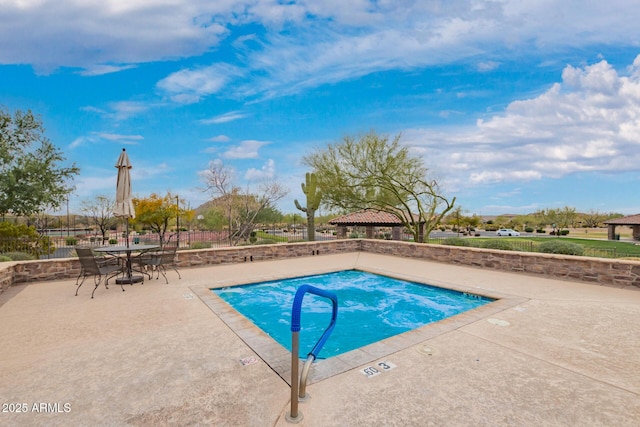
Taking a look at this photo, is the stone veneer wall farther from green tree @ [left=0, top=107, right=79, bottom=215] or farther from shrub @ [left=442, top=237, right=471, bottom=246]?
green tree @ [left=0, top=107, right=79, bottom=215]

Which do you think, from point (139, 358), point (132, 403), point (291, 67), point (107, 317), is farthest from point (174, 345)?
point (291, 67)

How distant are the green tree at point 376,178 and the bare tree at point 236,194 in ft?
19.6

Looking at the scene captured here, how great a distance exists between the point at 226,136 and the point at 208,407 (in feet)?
79.7

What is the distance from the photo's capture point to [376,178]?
1984 centimetres

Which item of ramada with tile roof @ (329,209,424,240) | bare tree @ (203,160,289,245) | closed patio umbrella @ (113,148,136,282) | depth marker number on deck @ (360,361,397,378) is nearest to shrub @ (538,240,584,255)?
ramada with tile roof @ (329,209,424,240)

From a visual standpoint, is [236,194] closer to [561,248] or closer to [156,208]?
[156,208]

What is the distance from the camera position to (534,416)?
2.45 m

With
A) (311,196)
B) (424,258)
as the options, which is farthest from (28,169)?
(424,258)

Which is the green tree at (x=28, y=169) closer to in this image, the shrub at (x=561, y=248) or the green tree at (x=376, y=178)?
the green tree at (x=376, y=178)

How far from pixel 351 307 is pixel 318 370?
3.65 meters

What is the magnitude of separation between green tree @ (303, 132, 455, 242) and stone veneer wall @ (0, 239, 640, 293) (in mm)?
8101

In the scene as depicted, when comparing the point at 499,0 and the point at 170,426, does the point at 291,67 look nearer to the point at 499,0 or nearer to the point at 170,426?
the point at 499,0

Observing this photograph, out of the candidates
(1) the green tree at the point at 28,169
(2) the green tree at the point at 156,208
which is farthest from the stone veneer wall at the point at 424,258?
(2) the green tree at the point at 156,208

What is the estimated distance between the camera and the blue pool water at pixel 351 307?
5367mm
